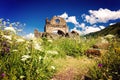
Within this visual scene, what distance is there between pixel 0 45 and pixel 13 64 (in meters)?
0.84

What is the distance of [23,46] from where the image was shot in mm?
5828

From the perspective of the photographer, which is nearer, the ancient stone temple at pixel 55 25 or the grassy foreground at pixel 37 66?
the grassy foreground at pixel 37 66

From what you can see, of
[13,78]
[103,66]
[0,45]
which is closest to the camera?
[13,78]

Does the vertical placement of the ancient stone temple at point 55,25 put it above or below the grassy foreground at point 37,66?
above

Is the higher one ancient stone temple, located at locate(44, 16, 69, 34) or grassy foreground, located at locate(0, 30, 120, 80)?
ancient stone temple, located at locate(44, 16, 69, 34)

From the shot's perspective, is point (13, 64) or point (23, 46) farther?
point (23, 46)

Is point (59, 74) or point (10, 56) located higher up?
point (10, 56)

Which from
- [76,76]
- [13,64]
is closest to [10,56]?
[13,64]

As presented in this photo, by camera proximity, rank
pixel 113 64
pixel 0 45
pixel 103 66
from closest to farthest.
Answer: pixel 113 64
pixel 103 66
pixel 0 45

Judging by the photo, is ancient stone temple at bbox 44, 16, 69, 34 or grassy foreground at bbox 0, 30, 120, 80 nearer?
grassy foreground at bbox 0, 30, 120, 80

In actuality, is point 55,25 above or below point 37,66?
above

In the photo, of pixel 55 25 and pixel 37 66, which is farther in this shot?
pixel 55 25

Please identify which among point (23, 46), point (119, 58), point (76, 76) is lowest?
point (76, 76)

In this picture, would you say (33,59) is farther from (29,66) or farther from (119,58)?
(119,58)
